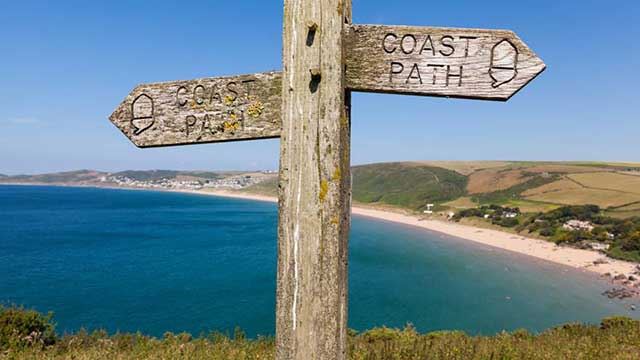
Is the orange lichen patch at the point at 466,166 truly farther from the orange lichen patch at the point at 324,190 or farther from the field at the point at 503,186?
the orange lichen patch at the point at 324,190

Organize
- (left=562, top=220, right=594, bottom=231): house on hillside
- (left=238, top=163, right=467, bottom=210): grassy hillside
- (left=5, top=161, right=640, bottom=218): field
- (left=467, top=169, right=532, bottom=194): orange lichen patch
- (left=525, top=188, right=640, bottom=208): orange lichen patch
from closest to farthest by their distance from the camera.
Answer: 1. (left=562, top=220, right=594, bottom=231): house on hillside
2. (left=525, top=188, right=640, bottom=208): orange lichen patch
3. (left=5, top=161, right=640, bottom=218): field
4. (left=467, top=169, right=532, bottom=194): orange lichen patch
5. (left=238, top=163, right=467, bottom=210): grassy hillside

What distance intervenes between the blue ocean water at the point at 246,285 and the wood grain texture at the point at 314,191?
24475 mm

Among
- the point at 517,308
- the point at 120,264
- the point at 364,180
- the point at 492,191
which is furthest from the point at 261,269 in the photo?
the point at 364,180

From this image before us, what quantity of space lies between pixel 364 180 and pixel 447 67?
174701 millimetres

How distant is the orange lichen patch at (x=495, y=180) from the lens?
11175 centimetres

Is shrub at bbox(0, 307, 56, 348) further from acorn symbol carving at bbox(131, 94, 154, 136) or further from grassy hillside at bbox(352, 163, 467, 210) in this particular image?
grassy hillside at bbox(352, 163, 467, 210)

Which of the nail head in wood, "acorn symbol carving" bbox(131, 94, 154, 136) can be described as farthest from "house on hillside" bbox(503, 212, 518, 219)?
"acorn symbol carving" bbox(131, 94, 154, 136)

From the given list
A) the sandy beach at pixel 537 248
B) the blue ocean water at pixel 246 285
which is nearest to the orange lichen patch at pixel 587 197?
the sandy beach at pixel 537 248

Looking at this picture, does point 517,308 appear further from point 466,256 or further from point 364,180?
point 364,180

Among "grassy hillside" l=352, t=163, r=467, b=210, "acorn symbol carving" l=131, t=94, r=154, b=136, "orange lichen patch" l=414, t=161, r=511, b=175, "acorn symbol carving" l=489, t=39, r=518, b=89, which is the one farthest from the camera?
"orange lichen patch" l=414, t=161, r=511, b=175

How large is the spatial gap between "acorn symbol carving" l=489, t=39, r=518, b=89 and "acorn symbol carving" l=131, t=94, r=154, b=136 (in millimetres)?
1895

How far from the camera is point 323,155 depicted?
203 cm

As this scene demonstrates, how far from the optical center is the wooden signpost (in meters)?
1.99

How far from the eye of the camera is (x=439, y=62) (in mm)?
2064
